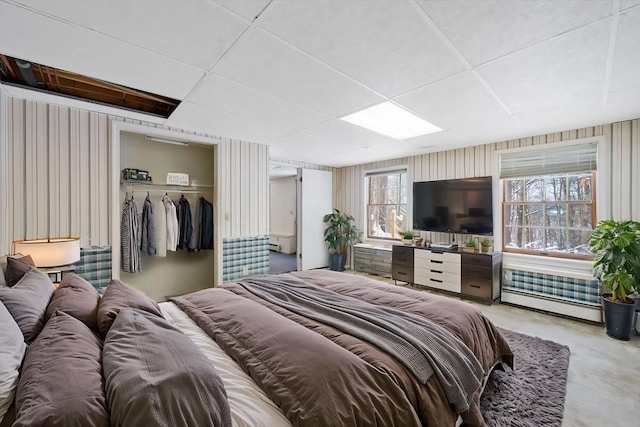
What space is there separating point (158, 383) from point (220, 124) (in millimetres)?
3229

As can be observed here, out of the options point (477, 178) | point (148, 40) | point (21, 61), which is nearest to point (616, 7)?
point (148, 40)

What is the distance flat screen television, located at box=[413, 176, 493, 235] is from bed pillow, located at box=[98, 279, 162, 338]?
4309 millimetres

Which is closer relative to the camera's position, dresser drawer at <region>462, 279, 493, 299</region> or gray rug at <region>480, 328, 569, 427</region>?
gray rug at <region>480, 328, 569, 427</region>

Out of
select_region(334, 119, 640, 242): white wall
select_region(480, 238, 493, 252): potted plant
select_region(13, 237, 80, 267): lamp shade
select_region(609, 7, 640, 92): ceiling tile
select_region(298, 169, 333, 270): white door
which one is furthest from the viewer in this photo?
select_region(298, 169, 333, 270): white door

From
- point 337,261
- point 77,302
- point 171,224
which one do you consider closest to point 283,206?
point 337,261

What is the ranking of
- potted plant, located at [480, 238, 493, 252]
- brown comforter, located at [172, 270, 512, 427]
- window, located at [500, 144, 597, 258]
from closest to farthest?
1. brown comforter, located at [172, 270, 512, 427]
2. window, located at [500, 144, 597, 258]
3. potted plant, located at [480, 238, 493, 252]

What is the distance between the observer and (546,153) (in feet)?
12.6

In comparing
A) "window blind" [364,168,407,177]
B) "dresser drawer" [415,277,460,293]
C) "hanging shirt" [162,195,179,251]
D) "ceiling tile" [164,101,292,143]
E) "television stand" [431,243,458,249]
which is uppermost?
"ceiling tile" [164,101,292,143]

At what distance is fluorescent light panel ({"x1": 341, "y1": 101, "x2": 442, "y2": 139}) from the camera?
9.88ft

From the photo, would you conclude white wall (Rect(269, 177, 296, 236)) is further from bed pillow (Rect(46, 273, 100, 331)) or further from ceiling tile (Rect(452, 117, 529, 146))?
bed pillow (Rect(46, 273, 100, 331))

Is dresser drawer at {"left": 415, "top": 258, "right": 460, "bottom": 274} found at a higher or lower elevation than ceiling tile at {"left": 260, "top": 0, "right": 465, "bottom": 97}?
lower

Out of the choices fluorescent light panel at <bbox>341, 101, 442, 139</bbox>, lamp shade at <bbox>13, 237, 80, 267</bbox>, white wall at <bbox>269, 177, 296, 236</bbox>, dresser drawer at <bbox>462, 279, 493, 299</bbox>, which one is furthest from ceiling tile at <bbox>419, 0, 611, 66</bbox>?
white wall at <bbox>269, 177, 296, 236</bbox>

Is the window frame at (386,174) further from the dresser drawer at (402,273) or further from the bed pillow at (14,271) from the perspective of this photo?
the bed pillow at (14,271)

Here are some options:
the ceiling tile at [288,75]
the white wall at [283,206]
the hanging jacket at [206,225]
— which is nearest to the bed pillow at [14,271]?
the ceiling tile at [288,75]
